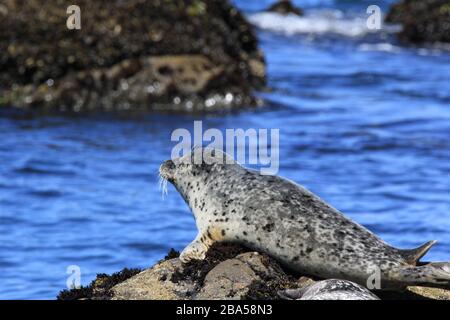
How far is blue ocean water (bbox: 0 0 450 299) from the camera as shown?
12703mm

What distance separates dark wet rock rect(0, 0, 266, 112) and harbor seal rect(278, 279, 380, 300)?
456 inches

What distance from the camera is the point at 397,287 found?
26.2 feet

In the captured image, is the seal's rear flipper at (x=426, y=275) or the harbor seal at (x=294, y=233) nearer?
the seal's rear flipper at (x=426, y=275)

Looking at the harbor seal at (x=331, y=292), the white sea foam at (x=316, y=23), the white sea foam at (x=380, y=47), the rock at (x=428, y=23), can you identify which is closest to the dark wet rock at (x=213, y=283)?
the harbor seal at (x=331, y=292)

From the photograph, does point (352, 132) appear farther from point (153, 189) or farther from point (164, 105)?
point (153, 189)

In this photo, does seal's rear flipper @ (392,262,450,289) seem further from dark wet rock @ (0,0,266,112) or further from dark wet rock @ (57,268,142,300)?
dark wet rock @ (0,0,266,112)

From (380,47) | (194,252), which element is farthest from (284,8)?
(194,252)

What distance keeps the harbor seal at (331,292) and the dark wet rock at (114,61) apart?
11.6 meters

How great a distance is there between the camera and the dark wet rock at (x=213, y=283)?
788cm

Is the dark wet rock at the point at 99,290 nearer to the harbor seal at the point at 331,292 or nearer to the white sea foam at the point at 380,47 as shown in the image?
the harbor seal at the point at 331,292

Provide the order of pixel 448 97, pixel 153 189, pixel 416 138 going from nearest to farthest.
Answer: pixel 153 189
pixel 416 138
pixel 448 97

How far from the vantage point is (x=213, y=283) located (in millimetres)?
8008

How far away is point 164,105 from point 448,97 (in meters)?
5.50
